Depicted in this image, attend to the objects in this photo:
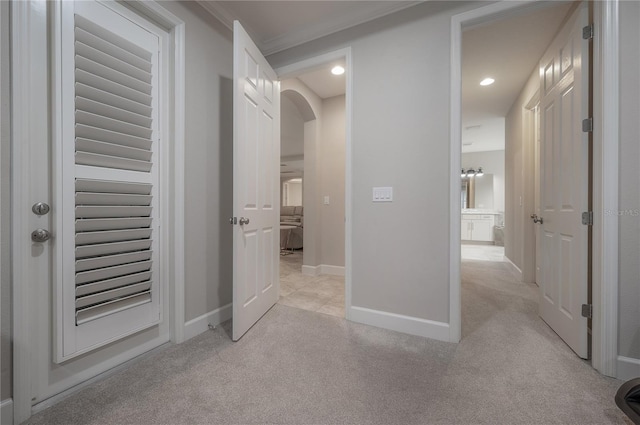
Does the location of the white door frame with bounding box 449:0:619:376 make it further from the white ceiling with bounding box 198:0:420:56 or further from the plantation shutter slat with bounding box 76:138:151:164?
the plantation shutter slat with bounding box 76:138:151:164

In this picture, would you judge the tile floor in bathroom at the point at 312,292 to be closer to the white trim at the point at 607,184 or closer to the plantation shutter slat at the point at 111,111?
the white trim at the point at 607,184

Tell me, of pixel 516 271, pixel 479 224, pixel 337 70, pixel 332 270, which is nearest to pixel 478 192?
pixel 479 224

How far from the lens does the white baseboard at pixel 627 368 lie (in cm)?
140

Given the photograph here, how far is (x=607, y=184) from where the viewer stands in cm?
144

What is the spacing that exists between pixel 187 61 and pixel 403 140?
172cm

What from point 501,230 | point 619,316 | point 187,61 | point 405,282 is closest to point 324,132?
point 187,61

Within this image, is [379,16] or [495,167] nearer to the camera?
[379,16]

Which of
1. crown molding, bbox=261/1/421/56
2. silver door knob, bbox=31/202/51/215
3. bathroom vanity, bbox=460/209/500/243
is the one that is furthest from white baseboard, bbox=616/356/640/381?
bathroom vanity, bbox=460/209/500/243

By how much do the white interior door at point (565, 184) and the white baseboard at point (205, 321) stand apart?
100 inches

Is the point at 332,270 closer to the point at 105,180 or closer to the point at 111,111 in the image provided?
the point at 105,180

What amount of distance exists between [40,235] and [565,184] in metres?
3.18

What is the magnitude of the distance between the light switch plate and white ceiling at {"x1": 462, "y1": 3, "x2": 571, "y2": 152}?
5.07 ft

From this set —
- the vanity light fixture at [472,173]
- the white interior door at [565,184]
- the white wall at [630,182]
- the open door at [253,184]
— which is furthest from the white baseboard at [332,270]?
the vanity light fixture at [472,173]

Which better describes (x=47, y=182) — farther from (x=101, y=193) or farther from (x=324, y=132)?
(x=324, y=132)
